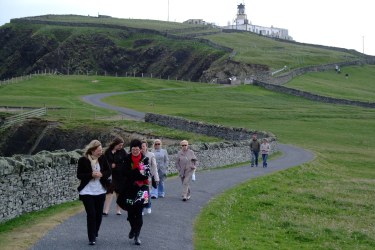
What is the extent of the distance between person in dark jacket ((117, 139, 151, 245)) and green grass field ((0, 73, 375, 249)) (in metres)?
1.73

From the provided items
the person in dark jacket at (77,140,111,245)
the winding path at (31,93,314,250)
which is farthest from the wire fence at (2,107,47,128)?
the person in dark jacket at (77,140,111,245)

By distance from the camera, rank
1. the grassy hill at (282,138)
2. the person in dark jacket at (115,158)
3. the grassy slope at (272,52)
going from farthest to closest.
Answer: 1. the grassy slope at (272,52)
2. the grassy hill at (282,138)
3. the person in dark jacket at (115,158)

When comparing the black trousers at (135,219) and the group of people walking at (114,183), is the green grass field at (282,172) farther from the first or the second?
the group of people walking at (114,183)

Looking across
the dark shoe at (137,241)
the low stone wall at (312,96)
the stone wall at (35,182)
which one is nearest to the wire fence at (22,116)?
the stone wall at (35,182)

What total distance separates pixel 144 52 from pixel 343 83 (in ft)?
197

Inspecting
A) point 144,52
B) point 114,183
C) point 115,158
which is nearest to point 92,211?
point 114,183

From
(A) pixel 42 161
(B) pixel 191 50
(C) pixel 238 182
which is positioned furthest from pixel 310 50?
(A) pixel 42 161

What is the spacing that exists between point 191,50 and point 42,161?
131913mm

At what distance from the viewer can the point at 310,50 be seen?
167 meters

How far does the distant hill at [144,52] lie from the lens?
13600cm

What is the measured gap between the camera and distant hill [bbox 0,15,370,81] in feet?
446

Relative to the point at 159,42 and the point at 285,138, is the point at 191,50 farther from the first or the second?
the point at 285,138

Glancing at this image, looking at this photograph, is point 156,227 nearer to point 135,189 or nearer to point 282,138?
point 135,189

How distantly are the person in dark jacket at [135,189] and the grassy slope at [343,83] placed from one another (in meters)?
78.2
